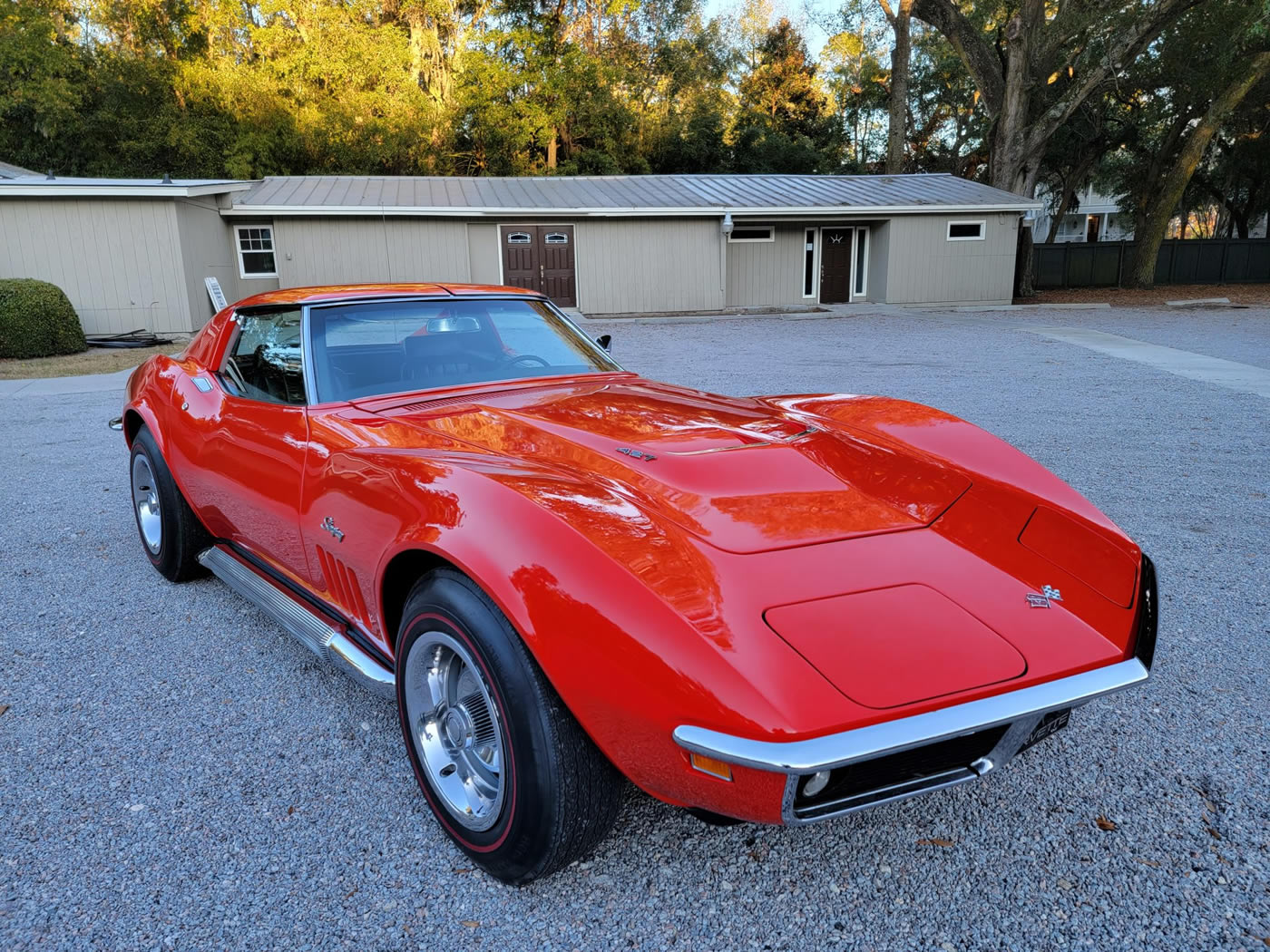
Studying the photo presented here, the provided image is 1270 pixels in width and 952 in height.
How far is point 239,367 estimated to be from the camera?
352 centimetres

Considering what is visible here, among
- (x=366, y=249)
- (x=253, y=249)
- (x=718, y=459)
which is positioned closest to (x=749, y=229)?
(x=366, y=249)

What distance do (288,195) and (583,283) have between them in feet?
23.8

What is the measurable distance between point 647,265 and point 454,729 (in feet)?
65.5

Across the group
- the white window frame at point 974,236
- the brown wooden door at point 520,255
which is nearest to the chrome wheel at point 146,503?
the brown wooden door at point 520,255

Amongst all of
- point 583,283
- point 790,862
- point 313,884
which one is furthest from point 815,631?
point 583,283

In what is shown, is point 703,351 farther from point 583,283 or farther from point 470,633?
point 470,633

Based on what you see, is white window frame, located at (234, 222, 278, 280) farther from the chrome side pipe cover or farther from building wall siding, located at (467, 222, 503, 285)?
the chrome side pipe cover

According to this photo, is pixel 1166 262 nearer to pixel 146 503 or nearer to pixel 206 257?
pixel 206 257

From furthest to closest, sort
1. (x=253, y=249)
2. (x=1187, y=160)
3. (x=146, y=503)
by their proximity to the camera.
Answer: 1. (x=1187, y=160)
2. (x=253, y=249)
3. (x=146, y=503)

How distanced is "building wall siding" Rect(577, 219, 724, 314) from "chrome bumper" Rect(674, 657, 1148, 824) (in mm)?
19914

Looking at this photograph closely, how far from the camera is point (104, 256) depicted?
16016 mm

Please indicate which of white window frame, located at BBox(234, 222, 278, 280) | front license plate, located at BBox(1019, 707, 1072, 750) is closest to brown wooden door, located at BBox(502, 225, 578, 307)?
white window frame, located at BBox(234, 222, 278, 280)

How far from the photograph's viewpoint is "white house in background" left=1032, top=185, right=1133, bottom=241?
51.2 meters

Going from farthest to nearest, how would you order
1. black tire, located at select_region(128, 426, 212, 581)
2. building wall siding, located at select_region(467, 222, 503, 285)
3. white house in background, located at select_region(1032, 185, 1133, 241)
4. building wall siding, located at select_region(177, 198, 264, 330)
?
white house in background, located at select_region(1032, 185, 1133, 241)
building wall siding, located at select_region(467, 222, 503, 285)
building wall siding, located at select_region(177, 198, 264, 330)
black tire, located at select_region(128, 426, 212, 581)
